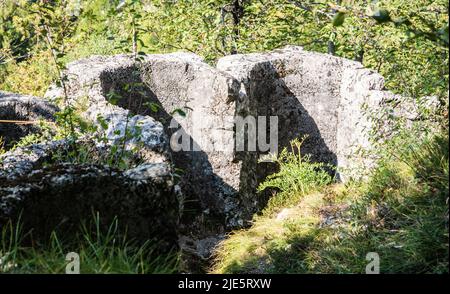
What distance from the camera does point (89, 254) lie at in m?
3.91

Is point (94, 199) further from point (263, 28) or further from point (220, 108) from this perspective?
point (263, 28)

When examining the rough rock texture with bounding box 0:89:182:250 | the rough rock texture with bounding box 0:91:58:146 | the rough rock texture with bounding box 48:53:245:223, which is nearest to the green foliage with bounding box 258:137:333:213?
the rough rock texture with bounding box 48:53:245:223

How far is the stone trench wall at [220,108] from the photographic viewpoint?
6.35m

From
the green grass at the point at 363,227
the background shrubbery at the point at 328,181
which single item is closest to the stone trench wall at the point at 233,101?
the background shrubbery at the point at 328,181

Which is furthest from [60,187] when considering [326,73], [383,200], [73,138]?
[326,73]

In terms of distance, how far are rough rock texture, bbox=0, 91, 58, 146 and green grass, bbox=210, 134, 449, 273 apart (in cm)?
296

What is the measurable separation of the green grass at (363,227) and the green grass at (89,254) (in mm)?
1587

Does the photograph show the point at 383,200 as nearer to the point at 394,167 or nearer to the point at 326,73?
the point at 394,167

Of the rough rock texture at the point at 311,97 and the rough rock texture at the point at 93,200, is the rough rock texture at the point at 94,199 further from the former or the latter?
the rough rock texture at the point at 311,97

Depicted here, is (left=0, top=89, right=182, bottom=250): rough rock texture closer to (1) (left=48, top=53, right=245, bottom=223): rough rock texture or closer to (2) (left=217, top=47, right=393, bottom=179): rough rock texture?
(1) (left=48, top=53, right=245, bottom=223): rough rock texture

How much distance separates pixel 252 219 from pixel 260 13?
14.9ft

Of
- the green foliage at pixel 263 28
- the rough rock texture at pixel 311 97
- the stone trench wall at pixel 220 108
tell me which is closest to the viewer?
the stone trench wall at pixel 220 108

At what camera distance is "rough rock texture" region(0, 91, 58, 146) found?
27.1 feet
